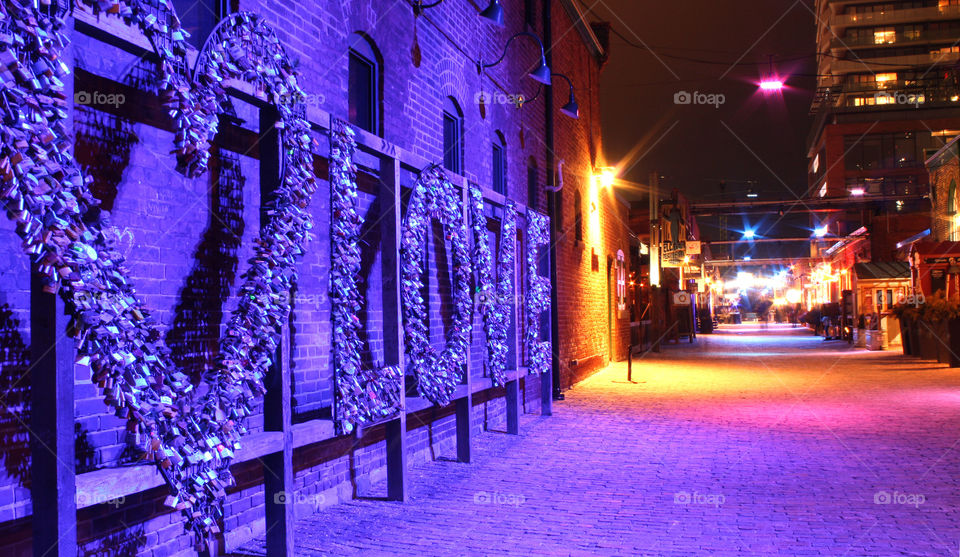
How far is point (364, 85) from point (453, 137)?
257cm

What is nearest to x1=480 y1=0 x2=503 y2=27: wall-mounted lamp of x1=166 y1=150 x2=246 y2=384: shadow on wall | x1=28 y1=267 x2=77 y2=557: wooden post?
x1=166 y1=150 x2=246 y2=384: shadow on wall

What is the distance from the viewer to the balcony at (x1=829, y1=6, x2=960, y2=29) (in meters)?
88.1

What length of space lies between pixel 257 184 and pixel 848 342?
108 ft

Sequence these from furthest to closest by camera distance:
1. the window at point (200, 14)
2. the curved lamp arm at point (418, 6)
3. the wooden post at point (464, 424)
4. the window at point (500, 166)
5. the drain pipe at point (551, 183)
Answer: the drain pipe at point (551, 183), the window at point (500, 166), the curved lamp arm at point (418, 6), the wooden post at point (464, 424), the window at point (200, 14)

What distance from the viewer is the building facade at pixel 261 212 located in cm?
399

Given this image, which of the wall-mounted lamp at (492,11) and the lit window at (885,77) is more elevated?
the lit window at (885,77)

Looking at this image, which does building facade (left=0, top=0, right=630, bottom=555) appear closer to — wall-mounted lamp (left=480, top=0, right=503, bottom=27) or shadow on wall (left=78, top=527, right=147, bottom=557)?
shadow on wall (left=78, top=527, right=147, bottom=557)

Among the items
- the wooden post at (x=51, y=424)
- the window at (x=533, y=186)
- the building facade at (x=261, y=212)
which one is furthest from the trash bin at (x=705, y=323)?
the wooden post at (x=51, y=424)

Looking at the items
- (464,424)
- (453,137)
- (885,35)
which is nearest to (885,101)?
(885,35)

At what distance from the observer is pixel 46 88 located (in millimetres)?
3289

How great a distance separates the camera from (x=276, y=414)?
5.14 meters

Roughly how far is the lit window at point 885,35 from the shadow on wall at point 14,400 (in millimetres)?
101705

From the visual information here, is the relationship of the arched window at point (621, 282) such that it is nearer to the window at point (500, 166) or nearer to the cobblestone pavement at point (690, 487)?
the cobblestone pavement at point (690, 487)

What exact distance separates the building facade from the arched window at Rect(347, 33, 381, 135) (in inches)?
0.7
